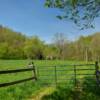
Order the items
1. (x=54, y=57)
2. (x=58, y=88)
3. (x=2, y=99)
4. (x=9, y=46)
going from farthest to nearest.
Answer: (x=54, y=57) → (x=9, y=46) → (x=58, y=88) → (x=2, y=99)

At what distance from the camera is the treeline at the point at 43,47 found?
123100 millimetres

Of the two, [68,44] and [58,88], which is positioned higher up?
[68,44]

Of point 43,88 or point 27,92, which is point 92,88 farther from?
point 27,92

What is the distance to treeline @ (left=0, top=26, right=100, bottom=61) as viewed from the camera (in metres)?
123

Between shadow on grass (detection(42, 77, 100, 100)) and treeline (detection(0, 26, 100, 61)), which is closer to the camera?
shadow on grass (detection(42, 77, 100, 100))

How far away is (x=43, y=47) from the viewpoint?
497 feet

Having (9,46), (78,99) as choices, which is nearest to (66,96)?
(78,99)

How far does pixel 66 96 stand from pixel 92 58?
10365 cm

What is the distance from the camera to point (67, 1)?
15859mm

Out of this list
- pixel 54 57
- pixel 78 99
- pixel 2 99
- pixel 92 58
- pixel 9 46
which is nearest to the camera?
pixel 2 99

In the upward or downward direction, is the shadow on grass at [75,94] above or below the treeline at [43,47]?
below

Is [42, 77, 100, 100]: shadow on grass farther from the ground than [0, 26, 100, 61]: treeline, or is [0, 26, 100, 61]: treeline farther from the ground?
[0, 26, 100, 61]: treeline

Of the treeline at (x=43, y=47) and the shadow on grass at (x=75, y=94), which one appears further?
the treeline at (x=43, y=47)

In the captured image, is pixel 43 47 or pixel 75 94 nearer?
pixel 75 94
